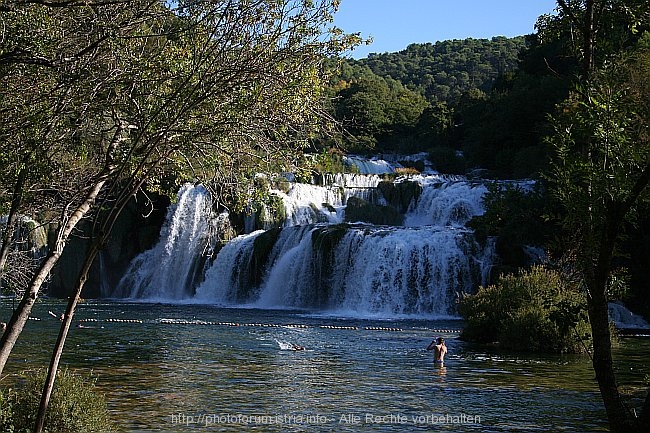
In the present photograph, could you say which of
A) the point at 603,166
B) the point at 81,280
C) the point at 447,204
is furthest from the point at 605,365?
the point at 447,204

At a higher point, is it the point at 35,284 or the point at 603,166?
the point at 603,166

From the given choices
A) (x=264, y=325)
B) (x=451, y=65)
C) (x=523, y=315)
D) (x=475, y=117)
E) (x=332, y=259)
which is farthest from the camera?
(x=451, y=65)

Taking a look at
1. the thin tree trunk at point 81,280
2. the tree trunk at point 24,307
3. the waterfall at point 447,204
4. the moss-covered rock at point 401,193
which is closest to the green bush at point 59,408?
the tree trunk at point 24,307

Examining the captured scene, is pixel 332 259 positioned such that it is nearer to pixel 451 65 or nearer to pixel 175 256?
pixel 175 256

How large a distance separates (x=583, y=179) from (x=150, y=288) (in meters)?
37.5

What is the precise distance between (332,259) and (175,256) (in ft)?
38.3

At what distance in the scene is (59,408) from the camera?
896cm

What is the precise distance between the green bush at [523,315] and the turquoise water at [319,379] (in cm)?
80

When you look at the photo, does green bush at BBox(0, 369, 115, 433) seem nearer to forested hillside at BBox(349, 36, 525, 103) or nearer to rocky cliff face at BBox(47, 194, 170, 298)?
rocky cliff face at BBox(47, 194, 170, 298)

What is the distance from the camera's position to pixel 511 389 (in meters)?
14.0

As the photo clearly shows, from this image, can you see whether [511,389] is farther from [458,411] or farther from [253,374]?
[253,374]

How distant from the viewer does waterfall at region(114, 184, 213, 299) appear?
41031 millimetres

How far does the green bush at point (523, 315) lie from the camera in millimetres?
19672

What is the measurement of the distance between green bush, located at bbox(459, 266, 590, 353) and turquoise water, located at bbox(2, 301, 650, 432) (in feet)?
2.63
